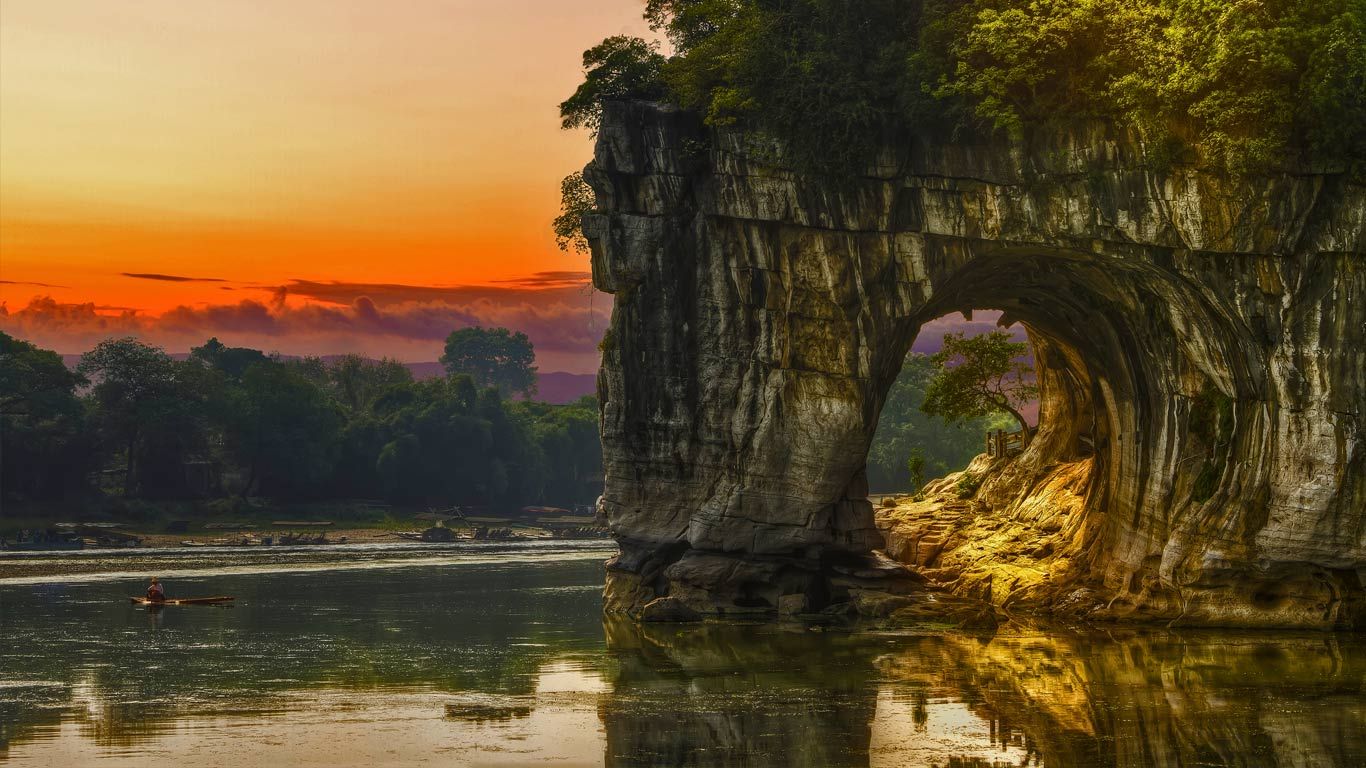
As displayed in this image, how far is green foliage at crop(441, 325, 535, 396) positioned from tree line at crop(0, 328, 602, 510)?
5886cm

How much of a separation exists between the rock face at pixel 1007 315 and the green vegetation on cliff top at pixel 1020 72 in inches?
31.0

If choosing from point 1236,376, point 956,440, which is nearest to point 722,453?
point 1236,376

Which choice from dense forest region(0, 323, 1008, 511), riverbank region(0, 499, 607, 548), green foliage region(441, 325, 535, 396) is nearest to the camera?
riverbank region(0, 499, 607, 548)

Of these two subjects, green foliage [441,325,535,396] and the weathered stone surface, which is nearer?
the weathered stone surface

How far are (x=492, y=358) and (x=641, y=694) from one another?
16630 centimetres

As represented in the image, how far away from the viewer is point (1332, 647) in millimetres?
30891

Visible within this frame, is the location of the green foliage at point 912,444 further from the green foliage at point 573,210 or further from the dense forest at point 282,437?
the green foliage at point 573,210

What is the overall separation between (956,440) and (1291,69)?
9288cm

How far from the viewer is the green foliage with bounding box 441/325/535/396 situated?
619 ft

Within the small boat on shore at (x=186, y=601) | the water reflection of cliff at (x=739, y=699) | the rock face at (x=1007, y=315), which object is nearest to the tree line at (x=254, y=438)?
the small boat on shore at (x=186, y=601)

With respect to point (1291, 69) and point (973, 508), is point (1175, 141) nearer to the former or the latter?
point (1291, 69)

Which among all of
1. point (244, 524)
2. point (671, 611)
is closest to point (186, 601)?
point (671, 611)

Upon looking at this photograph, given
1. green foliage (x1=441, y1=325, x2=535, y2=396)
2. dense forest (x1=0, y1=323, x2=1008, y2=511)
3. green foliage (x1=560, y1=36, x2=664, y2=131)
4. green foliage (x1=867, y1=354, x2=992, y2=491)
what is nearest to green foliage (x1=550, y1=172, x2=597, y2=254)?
green foliage (x1=560, y1=36, x2=664, y2=131)

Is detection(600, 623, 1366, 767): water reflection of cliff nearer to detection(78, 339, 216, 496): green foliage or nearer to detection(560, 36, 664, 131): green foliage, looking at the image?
detection(560, 36, 664, 131): green foliage
